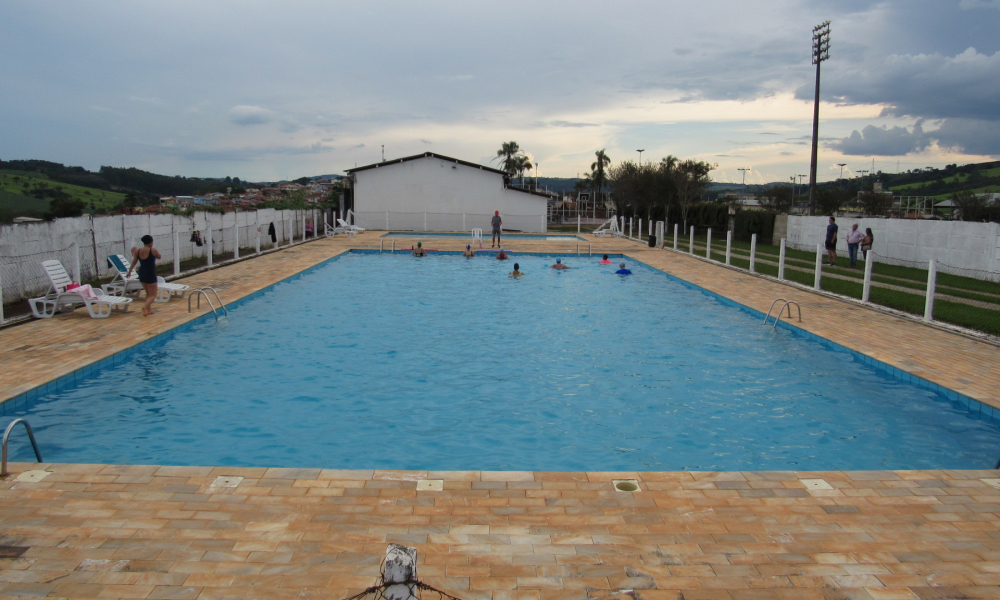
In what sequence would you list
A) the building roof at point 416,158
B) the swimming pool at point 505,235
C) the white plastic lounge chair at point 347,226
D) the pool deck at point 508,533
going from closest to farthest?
the pool deck at point 508,533, the white plastic lounge chair at point 347,226, the swimming pool at point 505,235, the building roof at point 416,158

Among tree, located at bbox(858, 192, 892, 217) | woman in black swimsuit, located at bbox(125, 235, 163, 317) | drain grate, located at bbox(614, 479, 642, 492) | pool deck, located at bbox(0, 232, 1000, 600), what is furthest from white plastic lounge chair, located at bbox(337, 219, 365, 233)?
tree, located at bbox(858, 192, 892, 217)

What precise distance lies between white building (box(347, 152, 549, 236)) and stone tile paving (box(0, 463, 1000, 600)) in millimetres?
32837

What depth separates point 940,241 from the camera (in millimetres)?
18828

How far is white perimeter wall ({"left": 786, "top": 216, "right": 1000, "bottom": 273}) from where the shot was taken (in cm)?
1681

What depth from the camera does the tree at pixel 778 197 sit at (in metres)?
57.3

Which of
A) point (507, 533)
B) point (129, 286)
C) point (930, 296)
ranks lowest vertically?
point (507, 533)

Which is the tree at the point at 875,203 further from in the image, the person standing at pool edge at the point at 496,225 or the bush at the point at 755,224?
the person standing at pool edge at the point at 496,225

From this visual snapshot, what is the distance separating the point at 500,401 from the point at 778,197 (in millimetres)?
57851

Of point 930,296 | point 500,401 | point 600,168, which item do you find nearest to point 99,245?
point 500,401

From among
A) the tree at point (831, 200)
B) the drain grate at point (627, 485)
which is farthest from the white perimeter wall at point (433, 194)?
the drain grate at point (627, 485)

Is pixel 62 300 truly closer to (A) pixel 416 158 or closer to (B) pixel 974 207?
(A) pixel 416 158

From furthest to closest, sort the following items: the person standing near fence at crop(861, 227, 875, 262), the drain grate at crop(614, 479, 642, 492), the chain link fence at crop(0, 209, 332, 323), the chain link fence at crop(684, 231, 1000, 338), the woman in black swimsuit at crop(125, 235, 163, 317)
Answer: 1. the person standing near fence at crop(861, 227, 875, 262)
2. the chain link fence at crop(0, 209, 332, 323)
3. the chain link fence at crop(684, 231, 1000, 338)
4. the woman in black swimsuit at crop(125, 235, 163, 317)
5. the drain grate at crop(614, 479, 642, 492)

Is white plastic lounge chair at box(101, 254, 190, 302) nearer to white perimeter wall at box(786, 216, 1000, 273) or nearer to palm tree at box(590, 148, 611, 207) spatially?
white perimeter wall at box(786, 216, 1000, 273)

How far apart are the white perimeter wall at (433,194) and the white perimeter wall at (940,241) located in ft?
63.5
